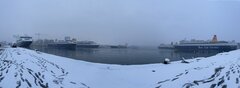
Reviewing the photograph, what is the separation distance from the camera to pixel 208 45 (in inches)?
5118

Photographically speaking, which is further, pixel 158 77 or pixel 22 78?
pixel 158 77

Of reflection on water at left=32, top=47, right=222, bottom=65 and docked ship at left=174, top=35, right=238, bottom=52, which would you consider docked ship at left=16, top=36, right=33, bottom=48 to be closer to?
reflection on water at left=32, top=47, right=222, bottom=65

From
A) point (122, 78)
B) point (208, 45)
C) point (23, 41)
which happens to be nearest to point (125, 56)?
point (23, 41)

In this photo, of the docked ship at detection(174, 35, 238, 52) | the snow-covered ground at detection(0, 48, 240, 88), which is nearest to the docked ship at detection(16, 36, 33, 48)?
the docked ship at detection(174, 35, 238, 52)

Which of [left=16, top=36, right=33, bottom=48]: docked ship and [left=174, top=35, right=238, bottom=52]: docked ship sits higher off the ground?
[left=16, top=36, right=33, bottom=48]: docked ship

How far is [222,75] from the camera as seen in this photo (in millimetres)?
16859

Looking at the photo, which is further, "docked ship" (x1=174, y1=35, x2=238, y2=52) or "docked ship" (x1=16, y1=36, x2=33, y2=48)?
"docked ship" (x1=174, y1=35, x2=238, y2=52)

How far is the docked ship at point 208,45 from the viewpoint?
12525cm

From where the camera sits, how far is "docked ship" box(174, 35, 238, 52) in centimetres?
12525

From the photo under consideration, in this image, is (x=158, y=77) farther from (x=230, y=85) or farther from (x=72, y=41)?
(x=72, y=41)

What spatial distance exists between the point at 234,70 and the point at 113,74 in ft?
37.7

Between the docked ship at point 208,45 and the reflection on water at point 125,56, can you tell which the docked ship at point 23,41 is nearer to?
the reflection on water at point 125,56

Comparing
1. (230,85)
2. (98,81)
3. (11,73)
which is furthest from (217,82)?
(11,73)

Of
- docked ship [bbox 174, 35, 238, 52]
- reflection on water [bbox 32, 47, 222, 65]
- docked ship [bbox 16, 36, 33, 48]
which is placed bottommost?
reflection on water [bbox 32, 47, 222, 65]
